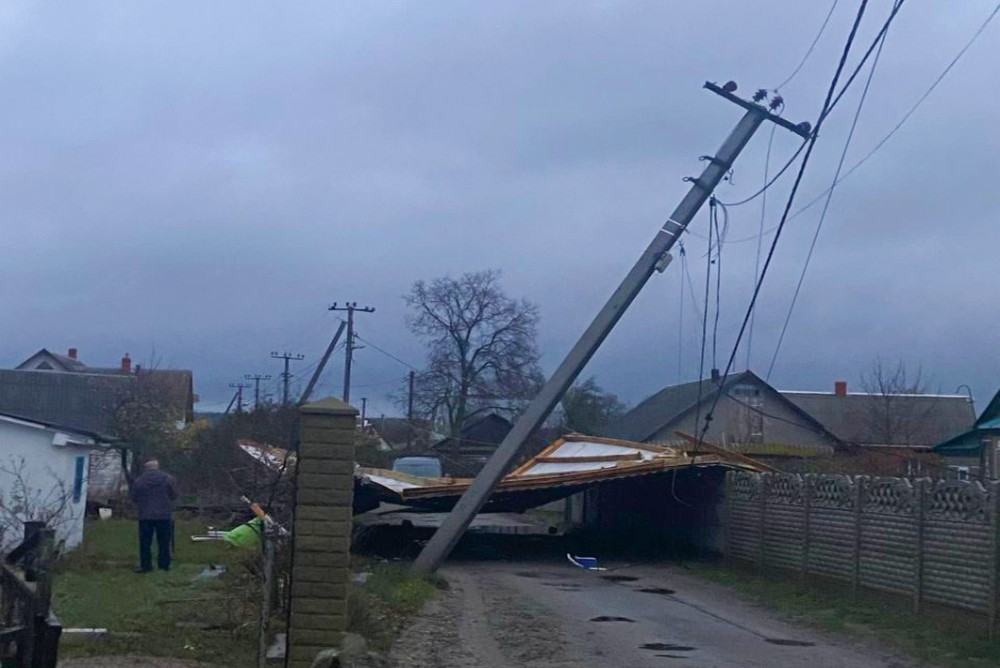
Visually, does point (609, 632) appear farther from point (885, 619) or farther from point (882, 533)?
A: point (882, 533)

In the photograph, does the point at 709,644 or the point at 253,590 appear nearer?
the point at 253,590

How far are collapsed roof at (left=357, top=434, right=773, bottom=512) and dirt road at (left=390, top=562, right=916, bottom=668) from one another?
3574 mm

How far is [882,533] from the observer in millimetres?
16812

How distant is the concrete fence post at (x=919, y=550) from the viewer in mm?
15477

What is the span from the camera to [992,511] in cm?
1382

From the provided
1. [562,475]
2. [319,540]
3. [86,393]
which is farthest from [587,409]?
[319,540]

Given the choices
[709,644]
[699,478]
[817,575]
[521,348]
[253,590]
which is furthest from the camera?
[521,348]

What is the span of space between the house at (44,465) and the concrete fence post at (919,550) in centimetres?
1172

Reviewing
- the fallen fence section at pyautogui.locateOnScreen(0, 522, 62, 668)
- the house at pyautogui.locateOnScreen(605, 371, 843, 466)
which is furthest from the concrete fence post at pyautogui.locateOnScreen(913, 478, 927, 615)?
the house at pyautogui.locateOnScreen(605, 371, 843, 466)

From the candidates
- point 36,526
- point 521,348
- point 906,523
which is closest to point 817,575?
point 906,523

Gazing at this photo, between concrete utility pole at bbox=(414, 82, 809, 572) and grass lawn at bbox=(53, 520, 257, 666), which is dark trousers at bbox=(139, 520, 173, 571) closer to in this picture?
grass lawn at bbox=(53, 520, 257, 666)

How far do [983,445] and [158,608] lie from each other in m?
15.7

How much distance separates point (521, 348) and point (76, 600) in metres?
50.8

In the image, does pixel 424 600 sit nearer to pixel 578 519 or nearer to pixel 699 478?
pixel 699 478
